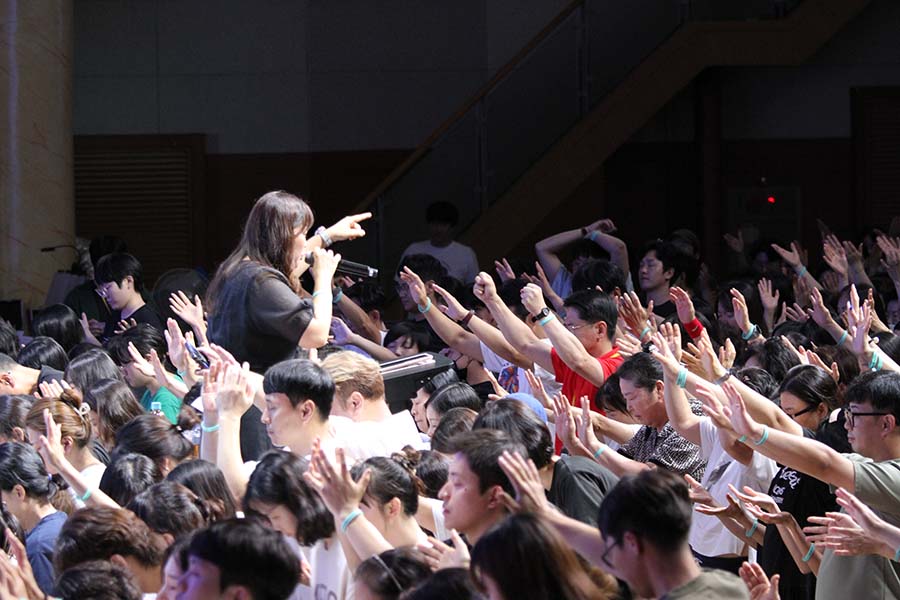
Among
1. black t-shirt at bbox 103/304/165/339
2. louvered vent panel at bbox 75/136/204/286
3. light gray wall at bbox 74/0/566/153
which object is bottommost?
black t-shirt at bbox 103/304/165/339

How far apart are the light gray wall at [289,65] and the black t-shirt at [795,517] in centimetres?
772

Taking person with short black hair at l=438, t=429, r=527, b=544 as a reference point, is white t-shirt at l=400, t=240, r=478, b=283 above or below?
above

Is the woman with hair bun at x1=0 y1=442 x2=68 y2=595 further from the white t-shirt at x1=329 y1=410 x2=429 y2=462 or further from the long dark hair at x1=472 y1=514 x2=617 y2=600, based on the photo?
the long dark hair at x1=472 y1=514 x2=617 y2=600

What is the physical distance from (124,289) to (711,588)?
4.82m

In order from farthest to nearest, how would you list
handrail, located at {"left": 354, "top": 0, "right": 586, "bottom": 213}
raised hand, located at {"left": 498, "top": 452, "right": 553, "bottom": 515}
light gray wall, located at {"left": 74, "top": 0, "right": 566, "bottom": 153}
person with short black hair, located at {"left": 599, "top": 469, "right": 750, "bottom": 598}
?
light gray wall, located at {"left": 74, "top": 0, "right": 566, "bottom": 153} → handrail, located at {"left": 354, "top": 0, "right": 586, "bottom": 213} → raised hand, located at {"left": 498, "top": 452, "right": 553, "bottom": 515} → person with short black hair, located at {"left": 599, "top": 469, "right": 750, "bottom": 598}

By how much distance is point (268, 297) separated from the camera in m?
4.28

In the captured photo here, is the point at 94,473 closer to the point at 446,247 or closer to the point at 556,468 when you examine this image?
the point at 556,468

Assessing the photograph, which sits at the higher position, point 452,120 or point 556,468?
point 452,120

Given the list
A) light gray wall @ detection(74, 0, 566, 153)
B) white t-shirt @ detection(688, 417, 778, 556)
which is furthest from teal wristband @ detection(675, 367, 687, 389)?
light gray wall @ detection(74, 0, 566, 153)

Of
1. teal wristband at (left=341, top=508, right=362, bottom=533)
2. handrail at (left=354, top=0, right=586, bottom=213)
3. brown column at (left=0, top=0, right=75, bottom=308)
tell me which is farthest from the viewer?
handrail at (left=354, top=0, right=586, bottom=213)

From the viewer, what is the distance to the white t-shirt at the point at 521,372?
580 cm

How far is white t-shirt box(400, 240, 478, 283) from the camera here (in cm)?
897

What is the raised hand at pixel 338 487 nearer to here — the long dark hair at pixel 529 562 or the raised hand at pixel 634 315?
the long dark hair at pixel 529 562

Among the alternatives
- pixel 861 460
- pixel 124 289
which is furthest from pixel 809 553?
pixel 124 289
